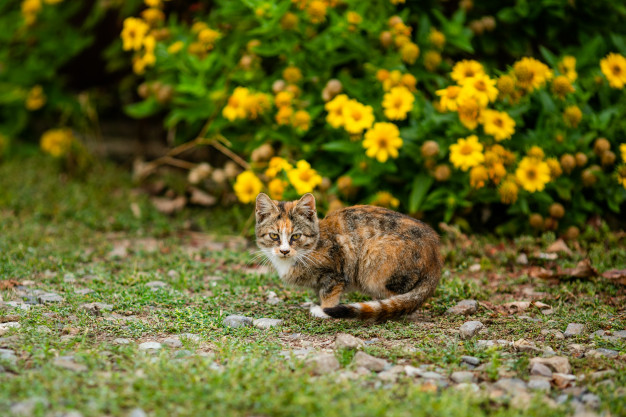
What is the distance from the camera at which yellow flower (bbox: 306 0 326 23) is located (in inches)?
207

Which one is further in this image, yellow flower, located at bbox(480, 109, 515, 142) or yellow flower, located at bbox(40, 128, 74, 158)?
yellow flower, located at bbox(40, 128, 74, 158)

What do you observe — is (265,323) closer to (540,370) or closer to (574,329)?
(540,370)

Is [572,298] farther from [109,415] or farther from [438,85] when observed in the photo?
[109,415]

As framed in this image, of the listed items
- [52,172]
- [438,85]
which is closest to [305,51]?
[438,85]

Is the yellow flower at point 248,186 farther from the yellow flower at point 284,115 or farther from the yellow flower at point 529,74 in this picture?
the yellow flower at point 529,74

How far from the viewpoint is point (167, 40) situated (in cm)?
614

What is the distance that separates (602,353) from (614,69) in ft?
8.95

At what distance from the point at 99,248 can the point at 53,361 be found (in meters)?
2.45

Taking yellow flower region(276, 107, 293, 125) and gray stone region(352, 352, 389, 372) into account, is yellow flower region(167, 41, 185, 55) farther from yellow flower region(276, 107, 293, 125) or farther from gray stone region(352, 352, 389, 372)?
gray stone region(352, 352, 389, 372)

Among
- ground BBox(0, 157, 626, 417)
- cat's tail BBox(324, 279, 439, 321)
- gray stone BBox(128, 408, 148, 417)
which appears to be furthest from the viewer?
cat's tail BBox(324, 279, 439, 321)

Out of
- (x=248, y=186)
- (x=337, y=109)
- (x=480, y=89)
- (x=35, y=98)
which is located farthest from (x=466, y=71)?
(x=35, y=98)

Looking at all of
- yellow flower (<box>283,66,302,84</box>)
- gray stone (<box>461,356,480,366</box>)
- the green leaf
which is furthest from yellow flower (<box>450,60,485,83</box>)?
gray stone (<box>461,356,480,366</box>)

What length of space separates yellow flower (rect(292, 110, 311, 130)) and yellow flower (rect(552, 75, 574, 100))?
1.89 meters

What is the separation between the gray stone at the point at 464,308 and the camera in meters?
4.09
